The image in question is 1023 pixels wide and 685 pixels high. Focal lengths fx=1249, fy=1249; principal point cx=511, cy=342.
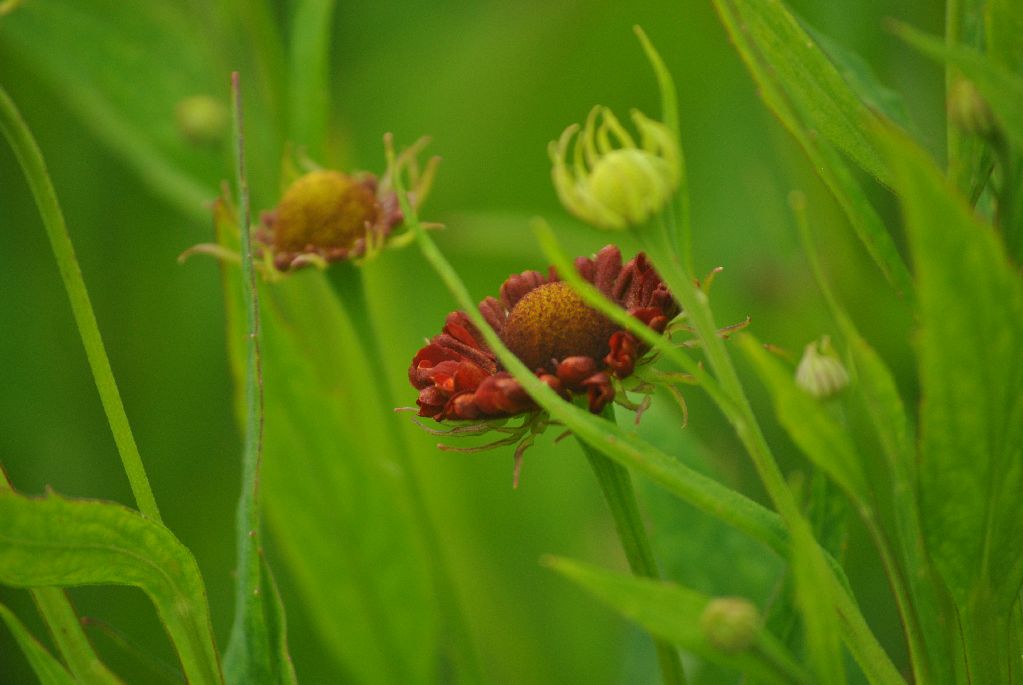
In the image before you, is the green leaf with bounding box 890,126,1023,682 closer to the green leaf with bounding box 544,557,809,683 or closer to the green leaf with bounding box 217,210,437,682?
the green leaf with bounding box 544,557,809,683

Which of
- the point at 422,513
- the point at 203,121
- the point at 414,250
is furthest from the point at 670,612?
the point at 414,250

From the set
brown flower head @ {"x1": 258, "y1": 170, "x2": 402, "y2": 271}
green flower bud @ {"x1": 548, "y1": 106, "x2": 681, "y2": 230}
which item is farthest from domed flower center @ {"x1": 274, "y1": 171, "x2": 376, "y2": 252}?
green flower bud @ {"x1": 548, "y1": 106, "x2": 681, "y2": 230}

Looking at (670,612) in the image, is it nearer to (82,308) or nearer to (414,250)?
(82,308)

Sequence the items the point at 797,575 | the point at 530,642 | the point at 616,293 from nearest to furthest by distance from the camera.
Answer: the point at 797,575, the point at 616,293, the point at 530,642

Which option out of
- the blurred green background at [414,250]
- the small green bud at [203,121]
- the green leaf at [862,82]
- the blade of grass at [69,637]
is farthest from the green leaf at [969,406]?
the small green bud at [203,121]

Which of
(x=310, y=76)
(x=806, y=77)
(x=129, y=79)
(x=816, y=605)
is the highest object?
(x=129, y=79)

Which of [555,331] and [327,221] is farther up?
[327,221]

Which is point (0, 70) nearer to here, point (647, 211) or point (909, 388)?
point (909, 388)

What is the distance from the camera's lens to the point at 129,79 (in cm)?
69

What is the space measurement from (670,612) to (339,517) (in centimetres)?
28

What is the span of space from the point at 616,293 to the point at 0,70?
0.71 metres

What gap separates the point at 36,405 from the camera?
0.83m

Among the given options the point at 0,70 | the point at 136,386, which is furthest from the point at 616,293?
the point at 0,70

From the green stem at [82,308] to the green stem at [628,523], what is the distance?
0.38ft
